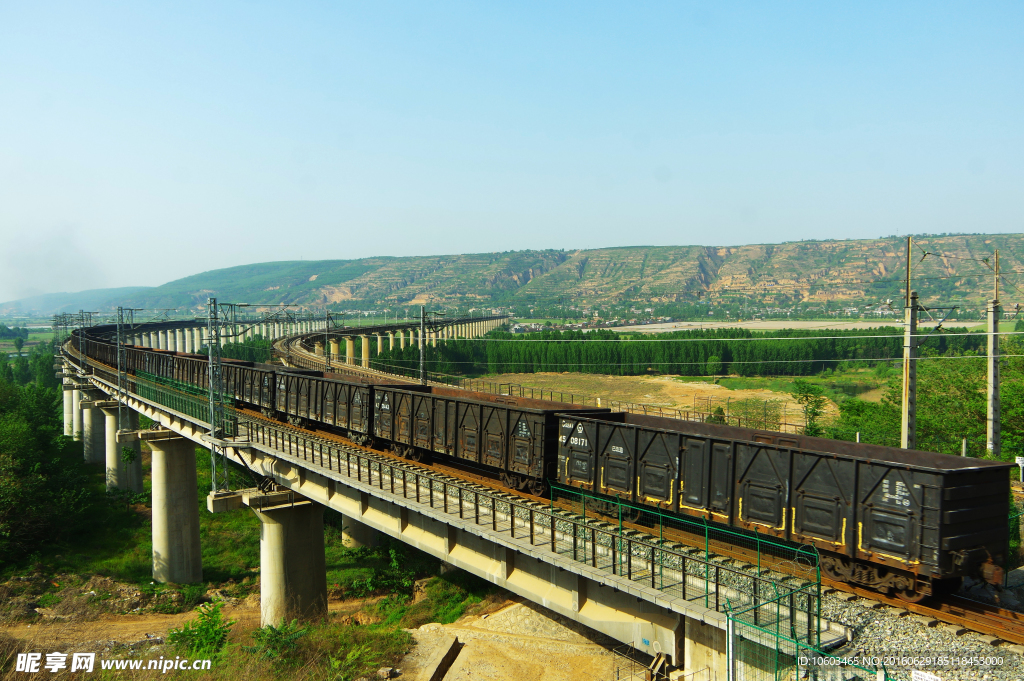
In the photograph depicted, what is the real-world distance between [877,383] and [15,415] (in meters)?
106

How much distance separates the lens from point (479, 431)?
76.5 feet

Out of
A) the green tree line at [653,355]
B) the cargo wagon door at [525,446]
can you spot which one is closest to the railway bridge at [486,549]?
the cargo wagon door at [525,446]

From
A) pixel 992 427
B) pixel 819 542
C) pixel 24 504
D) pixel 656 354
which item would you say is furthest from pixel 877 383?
pixel 24 504

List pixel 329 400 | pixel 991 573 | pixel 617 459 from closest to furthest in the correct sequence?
pixel 991 573 → pixel 617 459 → pixel 329 400

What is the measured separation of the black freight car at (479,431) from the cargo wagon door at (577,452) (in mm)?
381

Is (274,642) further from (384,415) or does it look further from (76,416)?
(76,416)

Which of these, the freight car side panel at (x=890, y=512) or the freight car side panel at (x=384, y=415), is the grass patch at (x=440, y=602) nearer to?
the freight car side panel at (x=384, y=415)

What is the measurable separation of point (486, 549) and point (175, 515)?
99.7ft

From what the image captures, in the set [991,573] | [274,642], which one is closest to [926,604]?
[991,573]

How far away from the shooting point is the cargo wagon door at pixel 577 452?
65.4 ft

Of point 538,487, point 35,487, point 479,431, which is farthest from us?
point 35,487

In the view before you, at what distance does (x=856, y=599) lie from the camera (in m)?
13.2

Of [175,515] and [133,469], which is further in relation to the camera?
[133,469]

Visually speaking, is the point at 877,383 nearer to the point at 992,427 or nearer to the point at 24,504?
the point at 992,427
